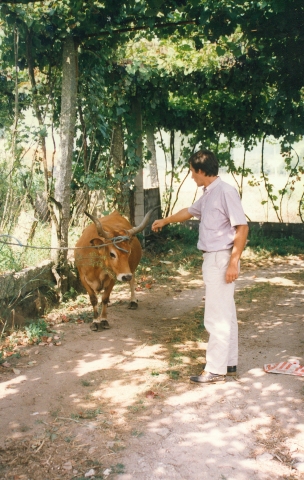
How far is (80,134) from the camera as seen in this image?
27.8ft

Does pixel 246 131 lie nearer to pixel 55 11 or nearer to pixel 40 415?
pixel 55 11

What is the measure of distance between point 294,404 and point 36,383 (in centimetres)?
226

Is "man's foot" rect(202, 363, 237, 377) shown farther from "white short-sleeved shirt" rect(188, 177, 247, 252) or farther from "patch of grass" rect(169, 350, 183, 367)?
"white short-sleeved shirt" rect(188, 177, 247, 252)

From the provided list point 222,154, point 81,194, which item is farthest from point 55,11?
point 222,154

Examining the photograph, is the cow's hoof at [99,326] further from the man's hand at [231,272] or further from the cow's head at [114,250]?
the man's hand at [231,272]

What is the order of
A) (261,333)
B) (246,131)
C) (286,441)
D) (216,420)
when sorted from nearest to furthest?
(286,441), (216,420), (261,333), (246,131)

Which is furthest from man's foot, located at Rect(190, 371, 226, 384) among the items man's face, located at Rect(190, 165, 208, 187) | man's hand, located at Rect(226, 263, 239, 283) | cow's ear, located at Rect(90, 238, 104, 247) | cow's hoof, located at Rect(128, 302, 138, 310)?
cow's hoof, located at Rect(128, 302, 138, 310)

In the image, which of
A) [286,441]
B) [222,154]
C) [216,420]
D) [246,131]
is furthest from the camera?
[222,154]

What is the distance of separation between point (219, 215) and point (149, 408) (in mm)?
1707

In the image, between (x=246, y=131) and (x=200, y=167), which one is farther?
(x=246, y=131)

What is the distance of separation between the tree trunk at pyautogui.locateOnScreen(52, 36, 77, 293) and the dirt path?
1.10 metres

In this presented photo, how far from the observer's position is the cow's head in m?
5.46

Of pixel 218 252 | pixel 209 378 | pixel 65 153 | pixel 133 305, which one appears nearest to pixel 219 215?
pixel 218 252

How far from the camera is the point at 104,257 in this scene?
5609mm
